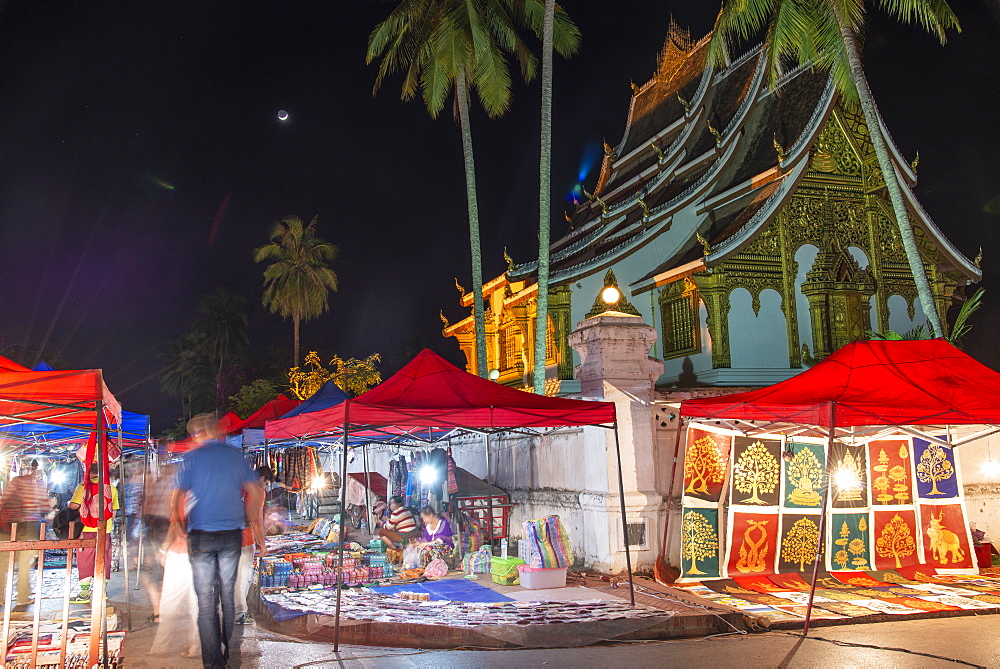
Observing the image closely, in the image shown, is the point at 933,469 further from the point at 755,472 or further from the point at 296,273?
the point at 296,273

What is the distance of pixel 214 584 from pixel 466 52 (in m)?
15.0

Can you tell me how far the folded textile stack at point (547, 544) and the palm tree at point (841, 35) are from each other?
8013mm

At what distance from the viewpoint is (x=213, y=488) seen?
255 inches

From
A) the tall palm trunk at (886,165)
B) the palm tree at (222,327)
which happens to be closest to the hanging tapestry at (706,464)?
the tall palm trunk at (886,165)

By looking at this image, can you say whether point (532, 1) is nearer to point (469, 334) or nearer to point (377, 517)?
point (377, 517)

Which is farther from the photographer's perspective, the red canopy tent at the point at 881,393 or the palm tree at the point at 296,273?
the palm tree at the point at 296,273

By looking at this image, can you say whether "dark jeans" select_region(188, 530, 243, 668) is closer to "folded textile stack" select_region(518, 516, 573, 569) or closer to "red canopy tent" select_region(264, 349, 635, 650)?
"red canopy tent" select_region(264, 349, 635, 650)

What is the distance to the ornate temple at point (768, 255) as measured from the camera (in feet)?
67.2

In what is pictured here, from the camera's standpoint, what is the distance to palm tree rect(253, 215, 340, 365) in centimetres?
4578

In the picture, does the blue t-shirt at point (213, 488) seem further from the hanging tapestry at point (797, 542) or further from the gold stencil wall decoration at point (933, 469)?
the gold stencil wall decoration at point (933, 469)

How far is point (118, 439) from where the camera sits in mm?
12484

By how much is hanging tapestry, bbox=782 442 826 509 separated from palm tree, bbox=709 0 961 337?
14.9 ft

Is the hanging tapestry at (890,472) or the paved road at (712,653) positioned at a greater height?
the hanging tapestry at (890,472)

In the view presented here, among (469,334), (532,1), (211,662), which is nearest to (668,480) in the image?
(211,662)
